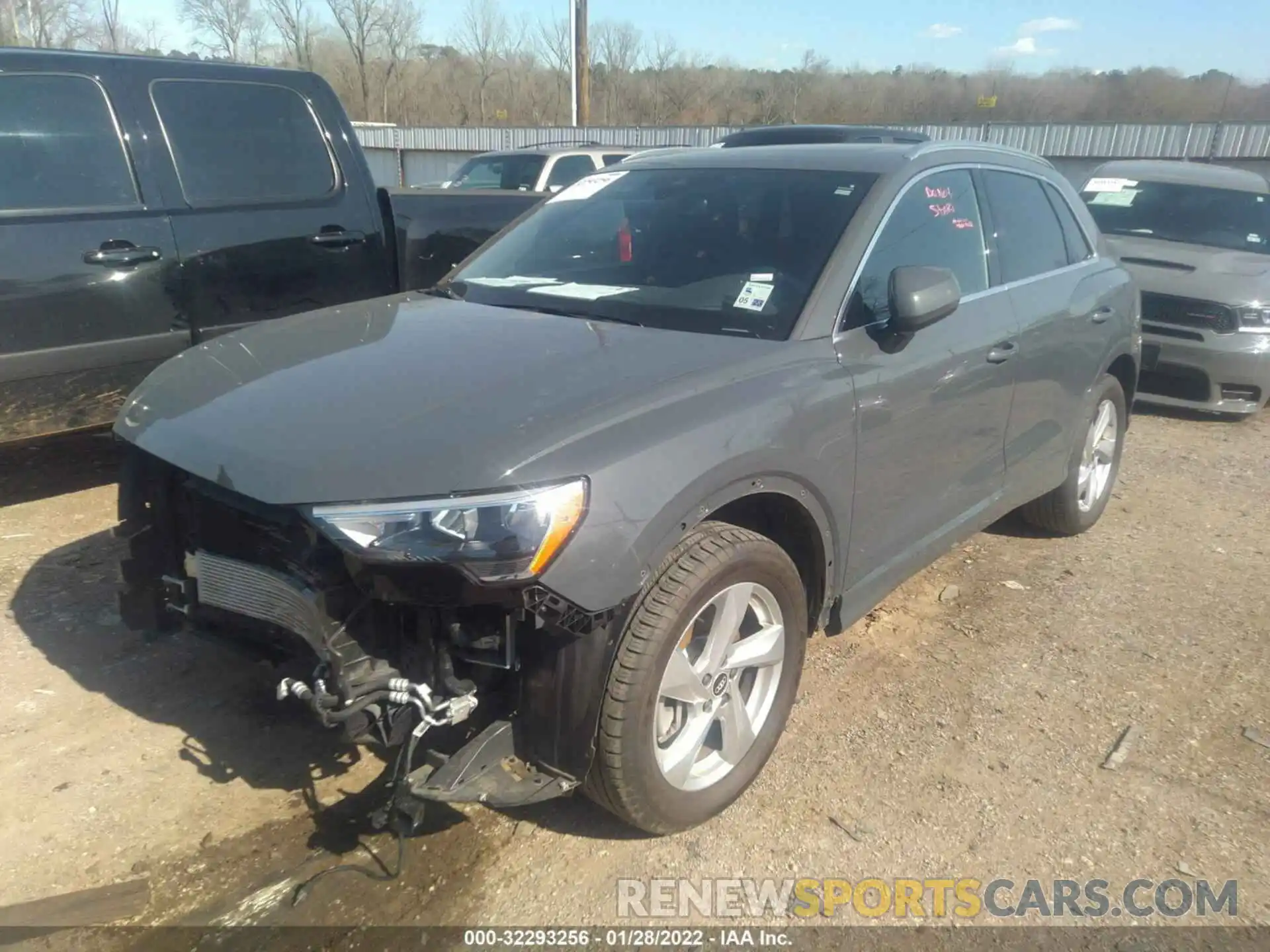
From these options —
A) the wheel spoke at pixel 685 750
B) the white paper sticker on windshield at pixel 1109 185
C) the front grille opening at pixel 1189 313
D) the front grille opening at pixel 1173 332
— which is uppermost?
the white paper sticker on windshield at pixel 1109 185

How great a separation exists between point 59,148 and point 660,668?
12.2 ft

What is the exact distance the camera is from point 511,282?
3.63m

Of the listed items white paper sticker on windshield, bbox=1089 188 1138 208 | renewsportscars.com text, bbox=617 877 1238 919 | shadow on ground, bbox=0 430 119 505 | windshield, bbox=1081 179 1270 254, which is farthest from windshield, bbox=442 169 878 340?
white paper sticker on windshield, bbox=1089 188 1138 208

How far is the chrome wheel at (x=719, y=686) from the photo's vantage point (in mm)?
2650

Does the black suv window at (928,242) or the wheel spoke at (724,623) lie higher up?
the black suv window at (928,242)

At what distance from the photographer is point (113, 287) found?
439cm

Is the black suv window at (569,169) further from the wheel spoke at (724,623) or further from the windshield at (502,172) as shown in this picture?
the wheel spoke at (724,623)

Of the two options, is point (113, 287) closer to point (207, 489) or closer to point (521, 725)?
point (207, 489)

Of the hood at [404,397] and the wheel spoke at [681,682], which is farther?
the wheel spoke at [681,682]

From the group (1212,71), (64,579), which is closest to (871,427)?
(64,579)

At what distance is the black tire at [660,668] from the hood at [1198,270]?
5.63 meters

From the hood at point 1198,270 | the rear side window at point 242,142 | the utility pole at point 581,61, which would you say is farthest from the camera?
the utility pole at point 581,61

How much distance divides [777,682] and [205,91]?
4.04m

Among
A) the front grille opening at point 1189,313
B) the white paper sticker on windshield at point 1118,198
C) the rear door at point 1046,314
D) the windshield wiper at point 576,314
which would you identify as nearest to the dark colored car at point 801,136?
the white paper sticker on windshield at point 1118,198
